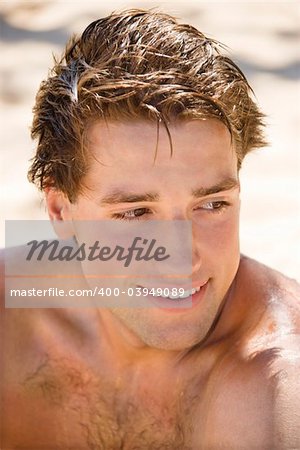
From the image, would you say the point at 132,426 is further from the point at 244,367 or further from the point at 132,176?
the point at 132,176

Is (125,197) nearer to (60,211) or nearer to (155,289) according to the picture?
(155,289)

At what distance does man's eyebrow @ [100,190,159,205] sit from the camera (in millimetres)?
2010

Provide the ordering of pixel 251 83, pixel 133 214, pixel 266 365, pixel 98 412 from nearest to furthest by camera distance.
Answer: pixel 266 365
pixel 133 214
pixel 98 412
pixel 251 83

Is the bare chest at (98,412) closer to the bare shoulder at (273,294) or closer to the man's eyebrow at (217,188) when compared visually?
the bare shoulder at (273,294)

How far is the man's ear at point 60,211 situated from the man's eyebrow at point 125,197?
229 mm

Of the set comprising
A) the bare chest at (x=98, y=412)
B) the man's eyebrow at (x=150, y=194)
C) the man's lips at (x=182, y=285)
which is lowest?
the bare chest at (x=98, y=412)

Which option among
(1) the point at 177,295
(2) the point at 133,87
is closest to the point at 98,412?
(1) the point at 177,295

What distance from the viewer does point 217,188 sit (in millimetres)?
2014

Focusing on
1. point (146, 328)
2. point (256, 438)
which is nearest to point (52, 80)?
point (146, 328)

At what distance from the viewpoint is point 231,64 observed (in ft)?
7.30

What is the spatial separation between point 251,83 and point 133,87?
9.28 feet

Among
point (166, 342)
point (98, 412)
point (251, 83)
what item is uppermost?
point (251, 83)

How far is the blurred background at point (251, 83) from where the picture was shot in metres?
3.87

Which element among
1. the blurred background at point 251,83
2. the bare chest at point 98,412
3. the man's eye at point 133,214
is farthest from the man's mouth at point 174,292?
the blurred background at point 251,83
